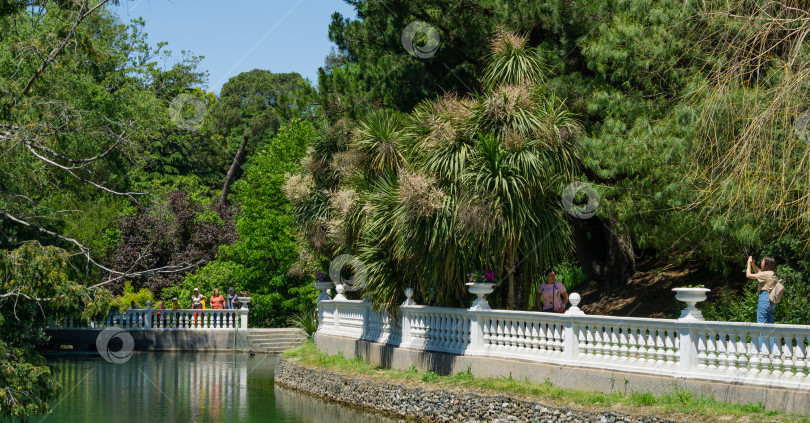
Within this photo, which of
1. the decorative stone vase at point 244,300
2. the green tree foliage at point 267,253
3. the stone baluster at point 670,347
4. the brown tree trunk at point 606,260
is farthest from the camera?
the green tree foliage at point 267,253

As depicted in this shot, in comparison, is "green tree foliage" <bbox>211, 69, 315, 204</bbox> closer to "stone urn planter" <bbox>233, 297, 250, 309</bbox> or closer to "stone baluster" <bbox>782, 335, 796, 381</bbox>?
"stone urn planter" <bbox>233, 297, 250, 309</bbox>

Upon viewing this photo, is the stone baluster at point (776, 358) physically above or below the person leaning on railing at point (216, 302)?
below

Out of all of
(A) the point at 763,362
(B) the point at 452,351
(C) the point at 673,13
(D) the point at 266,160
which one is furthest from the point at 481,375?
(D) the point at 266,160

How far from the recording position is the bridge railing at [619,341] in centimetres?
1016

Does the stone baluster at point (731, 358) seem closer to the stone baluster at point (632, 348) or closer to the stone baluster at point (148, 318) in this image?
the stone baluster at point (632, 348)

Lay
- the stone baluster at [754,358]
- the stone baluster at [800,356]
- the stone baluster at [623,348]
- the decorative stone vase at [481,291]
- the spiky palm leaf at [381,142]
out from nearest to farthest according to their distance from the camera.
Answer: the stone baluster at [800,356] < the stone baluster at [754,358] < the stone baluster at [623,348] < the decorative stone vase at [481,291] < the spiky palm leaf at [381,142]

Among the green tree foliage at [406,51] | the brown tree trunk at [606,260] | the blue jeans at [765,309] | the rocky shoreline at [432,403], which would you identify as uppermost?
the green tree foliage at [406,51]

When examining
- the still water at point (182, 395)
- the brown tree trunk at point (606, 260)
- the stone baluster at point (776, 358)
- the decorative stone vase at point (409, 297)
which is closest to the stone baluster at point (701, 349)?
the stone baluster at point (776, 358)

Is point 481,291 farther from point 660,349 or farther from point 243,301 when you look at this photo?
point 243,301

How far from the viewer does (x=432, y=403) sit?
14391 millimetres

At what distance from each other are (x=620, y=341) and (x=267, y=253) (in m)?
22.1

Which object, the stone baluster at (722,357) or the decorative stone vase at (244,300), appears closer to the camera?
the stone baluster at (722,357)

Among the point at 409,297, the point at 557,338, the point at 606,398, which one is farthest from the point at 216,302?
the point at 606,398

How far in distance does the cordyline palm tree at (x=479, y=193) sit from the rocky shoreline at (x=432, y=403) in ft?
6.57
